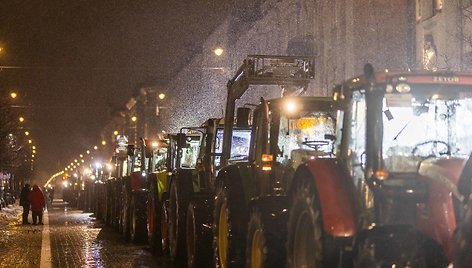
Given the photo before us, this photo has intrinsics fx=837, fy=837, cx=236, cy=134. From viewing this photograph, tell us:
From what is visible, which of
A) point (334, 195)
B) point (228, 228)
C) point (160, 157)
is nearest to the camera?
point (334, 195)

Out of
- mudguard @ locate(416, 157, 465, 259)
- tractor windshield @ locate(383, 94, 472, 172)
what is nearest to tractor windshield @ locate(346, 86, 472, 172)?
tractor windshield @ locate(383, 94, 472, 172)

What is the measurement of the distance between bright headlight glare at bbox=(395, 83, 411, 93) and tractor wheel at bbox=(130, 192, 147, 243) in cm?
1411

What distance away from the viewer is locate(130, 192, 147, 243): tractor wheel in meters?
20.9

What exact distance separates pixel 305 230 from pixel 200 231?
5552 millimetres

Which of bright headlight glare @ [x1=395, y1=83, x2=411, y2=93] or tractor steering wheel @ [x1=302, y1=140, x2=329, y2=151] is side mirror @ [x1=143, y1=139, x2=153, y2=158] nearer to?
tractor steering wheel @ [x1=302, y1=140, x2=329, y2=151]

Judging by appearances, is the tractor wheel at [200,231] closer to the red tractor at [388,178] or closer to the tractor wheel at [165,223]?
the tractor wheel at [165,223]

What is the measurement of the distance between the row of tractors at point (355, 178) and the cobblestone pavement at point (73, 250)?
15.7 feet

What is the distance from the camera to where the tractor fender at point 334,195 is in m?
7.38

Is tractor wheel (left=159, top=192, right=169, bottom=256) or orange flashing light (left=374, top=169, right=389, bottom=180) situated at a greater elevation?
orange flashing light (left=374, top=169, right=389, bottom=180)

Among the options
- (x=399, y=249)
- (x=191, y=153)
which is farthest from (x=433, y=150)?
(x=191, y=153)

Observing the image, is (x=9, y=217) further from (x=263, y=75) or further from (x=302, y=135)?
(x=302, y=135)

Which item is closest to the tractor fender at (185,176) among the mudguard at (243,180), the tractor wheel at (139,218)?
the mudguard at (243,180)

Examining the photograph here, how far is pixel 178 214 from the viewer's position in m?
Result: 15.1

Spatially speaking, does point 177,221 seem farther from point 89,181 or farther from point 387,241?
point 89,181
